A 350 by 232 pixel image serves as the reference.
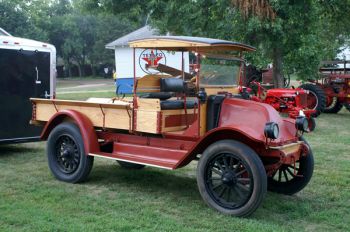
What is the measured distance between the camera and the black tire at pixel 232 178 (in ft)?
16.6

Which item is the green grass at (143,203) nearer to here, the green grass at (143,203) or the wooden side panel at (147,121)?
the green grass at (143,203)

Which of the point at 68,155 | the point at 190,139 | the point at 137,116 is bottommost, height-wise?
the point at 68,155

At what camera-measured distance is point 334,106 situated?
16.6 metres

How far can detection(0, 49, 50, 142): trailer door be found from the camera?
8742mm

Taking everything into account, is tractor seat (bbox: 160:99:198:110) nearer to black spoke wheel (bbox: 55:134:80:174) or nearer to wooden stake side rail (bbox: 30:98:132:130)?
wooden stake side rail (bbox: 30:98:132:130)

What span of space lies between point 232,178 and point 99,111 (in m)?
2.19

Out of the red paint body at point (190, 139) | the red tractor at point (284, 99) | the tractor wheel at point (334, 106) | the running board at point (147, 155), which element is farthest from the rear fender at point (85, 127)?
the tractor wheel at point (334, 106)

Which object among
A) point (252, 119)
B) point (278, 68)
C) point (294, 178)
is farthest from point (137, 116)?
point (278, 68)

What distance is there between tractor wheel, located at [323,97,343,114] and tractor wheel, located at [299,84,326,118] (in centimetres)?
169

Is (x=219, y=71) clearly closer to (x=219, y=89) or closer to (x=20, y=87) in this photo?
(x=219, y=89)

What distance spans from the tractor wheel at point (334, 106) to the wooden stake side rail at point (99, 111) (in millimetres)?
11563

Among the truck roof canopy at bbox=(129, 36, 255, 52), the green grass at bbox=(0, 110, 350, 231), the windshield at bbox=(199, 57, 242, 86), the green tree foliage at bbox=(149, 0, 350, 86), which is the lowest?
the green grass at bbox=(0, 110, 350, 231)

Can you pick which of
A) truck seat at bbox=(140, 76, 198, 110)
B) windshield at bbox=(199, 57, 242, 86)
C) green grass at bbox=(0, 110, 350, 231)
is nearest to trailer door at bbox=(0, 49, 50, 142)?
green grass at bbox=(0, 110, 350, 231)

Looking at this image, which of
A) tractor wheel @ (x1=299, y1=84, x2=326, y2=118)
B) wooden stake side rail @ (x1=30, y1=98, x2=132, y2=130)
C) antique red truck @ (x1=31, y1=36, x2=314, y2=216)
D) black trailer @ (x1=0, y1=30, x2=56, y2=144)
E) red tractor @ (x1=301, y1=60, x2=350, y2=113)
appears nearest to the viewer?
antique red truck @ (x1=31, y1=36, x2=314, y2=216)
